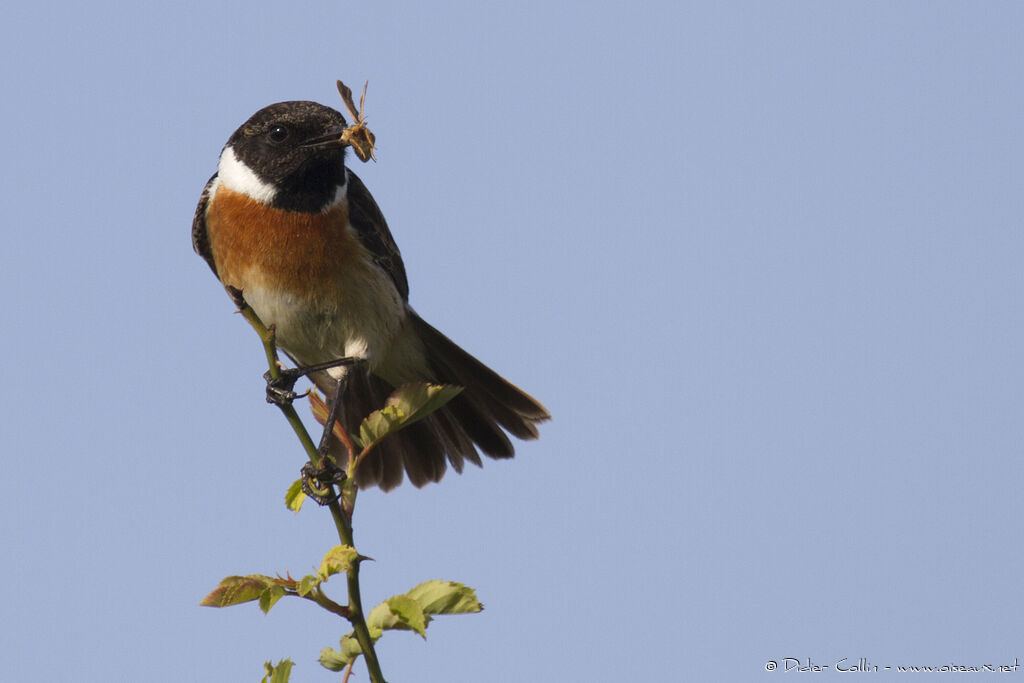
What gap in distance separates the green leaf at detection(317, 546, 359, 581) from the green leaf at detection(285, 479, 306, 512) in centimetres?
74

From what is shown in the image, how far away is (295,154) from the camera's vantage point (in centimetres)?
579

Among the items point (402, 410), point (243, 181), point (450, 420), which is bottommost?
point (402, 410)

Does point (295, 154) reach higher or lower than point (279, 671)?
higher

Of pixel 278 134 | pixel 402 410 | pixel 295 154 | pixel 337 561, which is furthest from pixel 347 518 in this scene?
pixel 278 134

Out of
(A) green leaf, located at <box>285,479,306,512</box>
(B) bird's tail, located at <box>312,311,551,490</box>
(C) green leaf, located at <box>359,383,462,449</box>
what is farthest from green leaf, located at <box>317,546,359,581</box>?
(B) bird's tail, located at <box>312,311,551,490</box>

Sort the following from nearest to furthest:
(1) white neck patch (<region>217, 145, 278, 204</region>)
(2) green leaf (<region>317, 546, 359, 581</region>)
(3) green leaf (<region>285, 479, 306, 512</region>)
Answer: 1. (2) green leaf (<region>317, 546, 359, 581</region>)
2. (3) green leaf (<region>285, 479, 306, 512</region>)
3. (1) white neck patch (<region>217, 145, 278, 204</region>)

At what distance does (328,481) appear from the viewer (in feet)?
10.6

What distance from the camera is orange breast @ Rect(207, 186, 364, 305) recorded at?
5766 mm

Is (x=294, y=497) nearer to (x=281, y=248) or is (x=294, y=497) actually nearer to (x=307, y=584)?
(x=307, y=584)

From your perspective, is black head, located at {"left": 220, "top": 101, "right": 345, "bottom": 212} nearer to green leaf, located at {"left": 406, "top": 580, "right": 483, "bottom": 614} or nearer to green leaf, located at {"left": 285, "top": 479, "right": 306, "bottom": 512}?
green leaf, located at {"left": 285, "top": 479, "right": 306, "bottom": 512}

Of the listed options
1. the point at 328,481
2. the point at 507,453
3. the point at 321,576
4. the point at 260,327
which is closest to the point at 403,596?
the point at 321,576

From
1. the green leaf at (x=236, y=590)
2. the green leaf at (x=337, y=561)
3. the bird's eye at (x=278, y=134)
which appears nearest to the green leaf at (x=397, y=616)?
the green leaf at (x=337, y=561)

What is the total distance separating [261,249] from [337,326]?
0.54m

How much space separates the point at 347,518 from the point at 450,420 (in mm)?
3679
